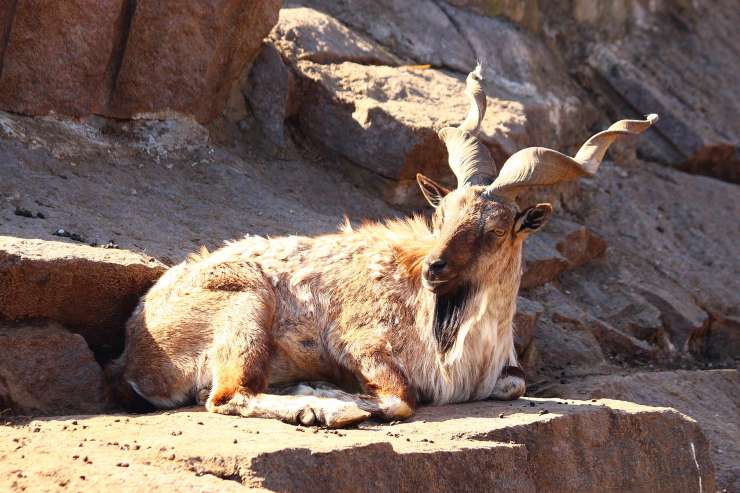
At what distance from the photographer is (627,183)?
12422 mm

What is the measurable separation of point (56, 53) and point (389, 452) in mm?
4732

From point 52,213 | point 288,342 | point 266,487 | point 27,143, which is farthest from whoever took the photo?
point 27,143

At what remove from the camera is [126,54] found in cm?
889

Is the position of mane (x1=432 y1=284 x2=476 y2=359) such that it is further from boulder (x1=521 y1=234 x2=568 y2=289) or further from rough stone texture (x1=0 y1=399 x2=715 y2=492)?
boulder (x1=521 y1=234 x2=568 y2=289)

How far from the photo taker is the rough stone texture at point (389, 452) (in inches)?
182

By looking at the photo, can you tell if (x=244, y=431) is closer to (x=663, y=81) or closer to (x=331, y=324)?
(x=331, y=324)

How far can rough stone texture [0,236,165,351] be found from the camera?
6.26 metres

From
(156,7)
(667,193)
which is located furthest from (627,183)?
(156,7)

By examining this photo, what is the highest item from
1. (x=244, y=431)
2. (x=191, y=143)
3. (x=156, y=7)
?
(x=156, y=7)

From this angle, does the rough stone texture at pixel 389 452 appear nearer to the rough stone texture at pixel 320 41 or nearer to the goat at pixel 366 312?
the goat at pixel 366 312

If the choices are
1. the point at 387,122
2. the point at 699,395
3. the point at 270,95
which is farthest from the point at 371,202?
the point at 699,395

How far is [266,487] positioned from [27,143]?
4.48 metres

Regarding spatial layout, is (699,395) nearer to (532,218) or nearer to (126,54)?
(532,218)

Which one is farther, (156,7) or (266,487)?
(156,7)
